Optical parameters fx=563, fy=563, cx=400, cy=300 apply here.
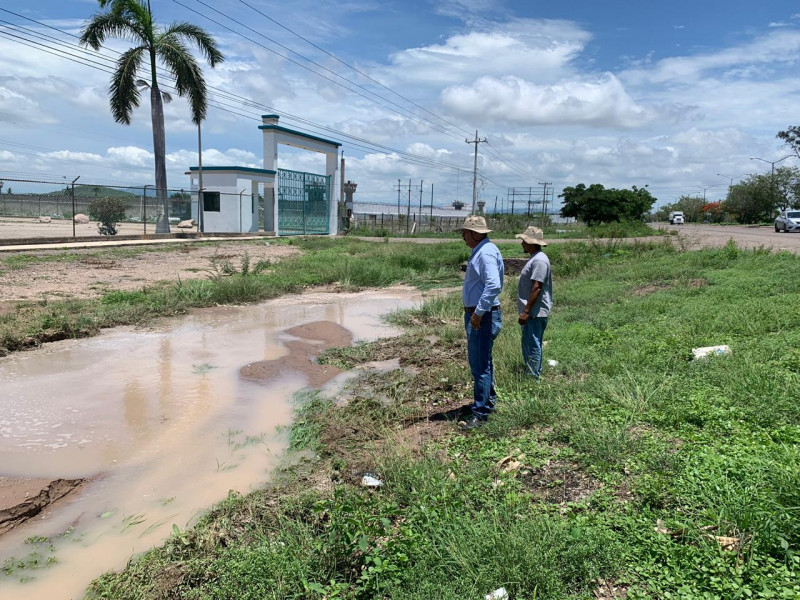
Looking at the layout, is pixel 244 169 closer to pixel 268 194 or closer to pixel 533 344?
pixel 268 194

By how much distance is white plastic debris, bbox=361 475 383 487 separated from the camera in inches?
163

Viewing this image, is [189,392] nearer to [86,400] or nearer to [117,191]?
[86,400]

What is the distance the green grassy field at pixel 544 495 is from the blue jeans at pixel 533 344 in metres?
0.26

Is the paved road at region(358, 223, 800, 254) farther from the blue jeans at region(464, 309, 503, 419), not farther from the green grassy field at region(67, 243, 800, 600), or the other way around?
the blue jeans at region(464, 309, 503, 419)

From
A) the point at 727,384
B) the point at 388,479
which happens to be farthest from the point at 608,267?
the point at 388,479

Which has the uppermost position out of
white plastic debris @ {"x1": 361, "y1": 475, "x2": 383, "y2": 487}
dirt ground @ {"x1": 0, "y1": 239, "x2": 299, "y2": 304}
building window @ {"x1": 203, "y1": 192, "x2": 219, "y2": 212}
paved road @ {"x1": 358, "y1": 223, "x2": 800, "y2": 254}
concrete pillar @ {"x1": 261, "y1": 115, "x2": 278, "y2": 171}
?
concrete pillar @ {"x1": 261, "y1": 115, "x2": 278, "y2": 171}

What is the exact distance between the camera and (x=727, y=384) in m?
5.06

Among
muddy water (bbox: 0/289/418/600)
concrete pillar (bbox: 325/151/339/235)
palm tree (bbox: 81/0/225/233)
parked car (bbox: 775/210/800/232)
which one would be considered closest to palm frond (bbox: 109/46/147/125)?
palm tree (bbox: 81/0/225/233)

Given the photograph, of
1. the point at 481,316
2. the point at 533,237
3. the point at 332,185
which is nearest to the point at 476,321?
the point at 481,316

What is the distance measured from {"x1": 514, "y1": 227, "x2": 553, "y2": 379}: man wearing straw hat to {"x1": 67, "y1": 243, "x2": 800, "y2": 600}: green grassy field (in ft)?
1.30

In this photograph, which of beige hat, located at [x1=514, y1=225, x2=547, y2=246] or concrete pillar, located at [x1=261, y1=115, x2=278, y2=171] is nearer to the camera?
beige hat, located at [x1=514, y1=225, x2=547, y2=246]

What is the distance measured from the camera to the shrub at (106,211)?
25938mm

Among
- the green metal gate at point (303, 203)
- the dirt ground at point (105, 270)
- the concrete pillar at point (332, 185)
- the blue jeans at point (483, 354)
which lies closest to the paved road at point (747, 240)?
the blue jeans at point (483, 354)

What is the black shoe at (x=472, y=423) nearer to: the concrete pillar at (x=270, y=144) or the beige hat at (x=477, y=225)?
the beige hat at (x=477, y=225)
